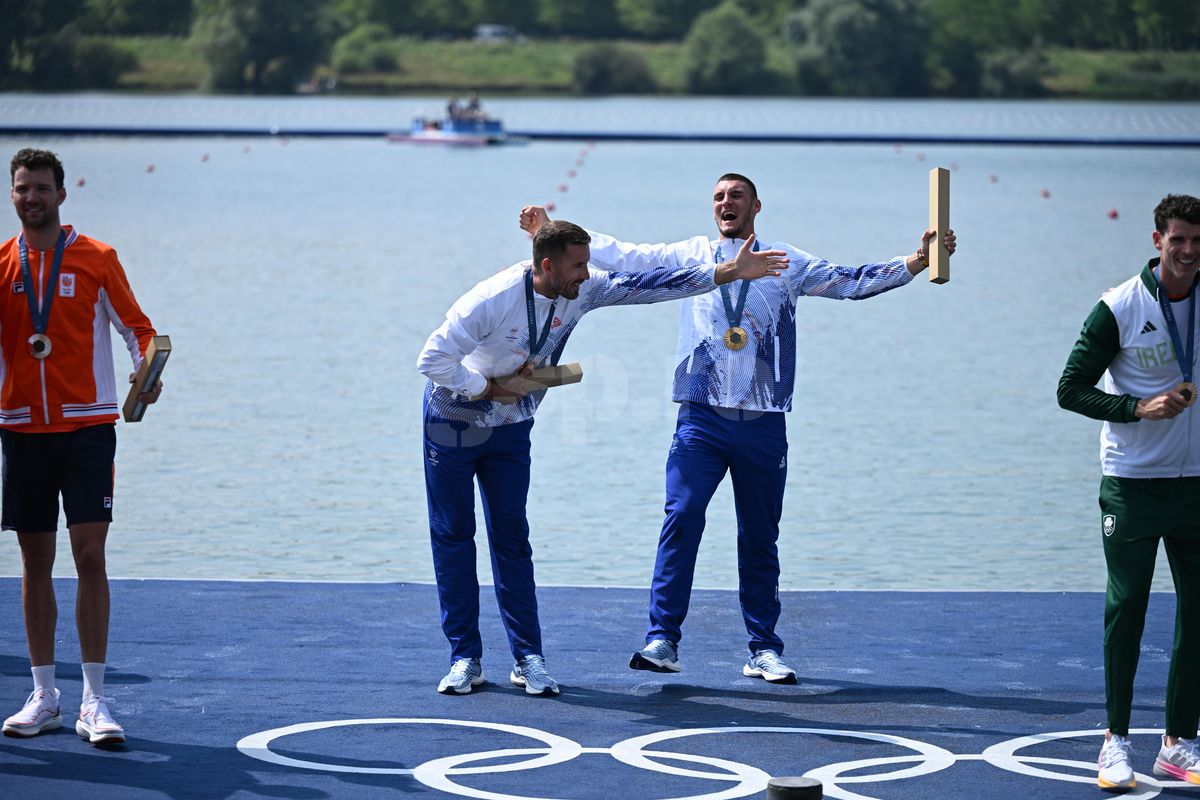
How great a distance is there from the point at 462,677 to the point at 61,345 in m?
1.99

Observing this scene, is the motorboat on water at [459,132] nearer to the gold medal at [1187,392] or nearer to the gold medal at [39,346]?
the gold medal at [39,346]

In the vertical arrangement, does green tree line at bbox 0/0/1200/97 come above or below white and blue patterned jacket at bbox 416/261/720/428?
above

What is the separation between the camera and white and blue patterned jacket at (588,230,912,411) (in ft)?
24.3

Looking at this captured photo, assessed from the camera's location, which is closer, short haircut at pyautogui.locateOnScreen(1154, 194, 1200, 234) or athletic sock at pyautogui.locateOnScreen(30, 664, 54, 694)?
short haircut at pyautogui.locateOnScreen(1154, 194, 1200, 234)

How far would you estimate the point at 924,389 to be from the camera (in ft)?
61.7

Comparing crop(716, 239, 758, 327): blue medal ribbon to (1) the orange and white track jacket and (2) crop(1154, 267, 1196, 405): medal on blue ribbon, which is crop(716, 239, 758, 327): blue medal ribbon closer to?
(2) crop(1154, 267, 1196, 405): medal on blue ribbon

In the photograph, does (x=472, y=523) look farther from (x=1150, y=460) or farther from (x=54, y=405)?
(x=1150, y=460)

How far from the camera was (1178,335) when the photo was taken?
19.8 ft

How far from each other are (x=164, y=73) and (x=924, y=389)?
76.5 metres

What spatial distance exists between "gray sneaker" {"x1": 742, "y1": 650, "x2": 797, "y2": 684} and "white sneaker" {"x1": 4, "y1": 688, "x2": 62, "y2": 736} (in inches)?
107

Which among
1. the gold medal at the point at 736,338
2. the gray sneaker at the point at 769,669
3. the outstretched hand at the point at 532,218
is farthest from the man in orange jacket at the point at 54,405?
the gray sneaker at the point at 769,669

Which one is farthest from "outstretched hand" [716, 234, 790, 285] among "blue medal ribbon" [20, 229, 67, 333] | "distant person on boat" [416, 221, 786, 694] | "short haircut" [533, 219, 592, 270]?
"blue medal ribbon" [20, 229, 67, 333]

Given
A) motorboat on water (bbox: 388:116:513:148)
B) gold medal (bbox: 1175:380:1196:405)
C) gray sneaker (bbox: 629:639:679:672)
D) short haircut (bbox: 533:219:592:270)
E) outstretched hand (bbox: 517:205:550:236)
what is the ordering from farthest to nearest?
motorboat on water (bbox: 388:116:513:148)
outstretched hand (bbox: 517:205:550:236)
gray sneaker (bbox: 629:639:679:672)
short haircut (bbox: 533:219:592:270)
gold medal (bbox: 1175:380:1196:405)

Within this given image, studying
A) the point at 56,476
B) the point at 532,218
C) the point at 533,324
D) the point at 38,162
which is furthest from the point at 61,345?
the point at 532,218
